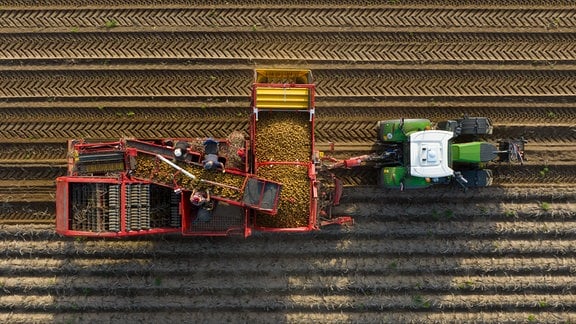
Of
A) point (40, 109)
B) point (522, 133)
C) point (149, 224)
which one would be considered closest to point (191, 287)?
point (149, 224)

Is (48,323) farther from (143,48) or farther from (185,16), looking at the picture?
(185,16)

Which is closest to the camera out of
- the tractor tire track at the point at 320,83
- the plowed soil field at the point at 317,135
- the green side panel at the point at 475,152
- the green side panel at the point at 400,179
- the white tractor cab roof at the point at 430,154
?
the white tractor cab roof at the point at 430,154

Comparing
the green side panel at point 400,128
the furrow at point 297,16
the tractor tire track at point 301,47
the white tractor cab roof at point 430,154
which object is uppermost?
the furrow at point 297,16

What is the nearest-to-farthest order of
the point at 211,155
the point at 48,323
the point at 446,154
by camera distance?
the point at 211,155, the point at 446,154, the point at 48,323

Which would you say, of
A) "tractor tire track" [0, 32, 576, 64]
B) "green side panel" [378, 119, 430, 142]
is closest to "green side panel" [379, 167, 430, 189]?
"green side panel" [378, 119, 430, 142]

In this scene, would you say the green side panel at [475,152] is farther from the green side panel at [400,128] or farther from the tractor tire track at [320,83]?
the tractor tire track at [320,83]

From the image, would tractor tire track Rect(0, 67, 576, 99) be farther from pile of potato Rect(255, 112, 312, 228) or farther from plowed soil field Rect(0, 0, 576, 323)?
pile of potato Rect(255, 112, 312, 228)

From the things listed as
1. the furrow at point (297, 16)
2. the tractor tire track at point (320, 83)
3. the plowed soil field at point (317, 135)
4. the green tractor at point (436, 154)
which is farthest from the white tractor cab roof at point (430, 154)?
the furrow at point (297, 16)
